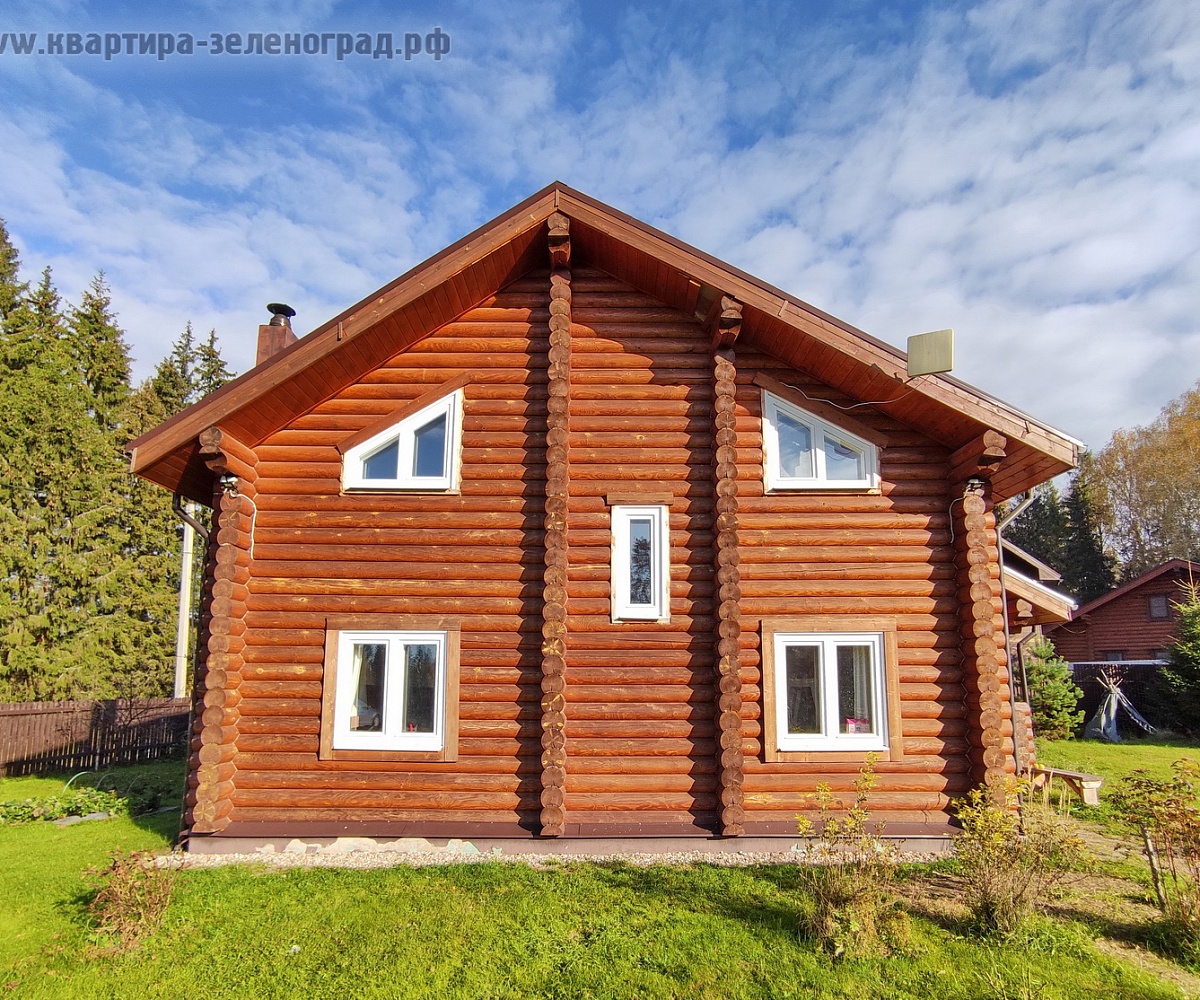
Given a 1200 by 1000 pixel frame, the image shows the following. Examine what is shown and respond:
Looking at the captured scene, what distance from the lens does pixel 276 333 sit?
10844 mm

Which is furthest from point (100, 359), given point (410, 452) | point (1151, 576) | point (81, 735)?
point (1151, 576)

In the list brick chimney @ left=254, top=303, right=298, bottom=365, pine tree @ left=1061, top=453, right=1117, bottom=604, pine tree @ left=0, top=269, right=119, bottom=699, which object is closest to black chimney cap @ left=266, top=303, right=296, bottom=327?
brick chimney @ left=254, top=303, right=298, bottom=365

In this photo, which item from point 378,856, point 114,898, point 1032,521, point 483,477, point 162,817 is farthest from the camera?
point 1032,521

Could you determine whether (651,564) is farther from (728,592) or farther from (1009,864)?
(1009,864)

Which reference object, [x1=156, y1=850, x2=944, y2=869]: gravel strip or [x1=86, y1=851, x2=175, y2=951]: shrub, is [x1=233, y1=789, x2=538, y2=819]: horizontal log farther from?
[x1=86, y1=851, x2=175, y2=951]: shrub

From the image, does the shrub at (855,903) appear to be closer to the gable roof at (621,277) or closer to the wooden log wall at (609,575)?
the wooden log wall at (609,575)

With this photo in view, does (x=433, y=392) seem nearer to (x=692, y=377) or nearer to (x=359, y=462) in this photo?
(x=359, y=462)

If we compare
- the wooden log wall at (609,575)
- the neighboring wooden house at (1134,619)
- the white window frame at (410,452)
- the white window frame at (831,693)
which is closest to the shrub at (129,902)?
the wooden log wall at (609,575)

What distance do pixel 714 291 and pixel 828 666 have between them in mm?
4789

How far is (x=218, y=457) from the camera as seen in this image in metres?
8.41

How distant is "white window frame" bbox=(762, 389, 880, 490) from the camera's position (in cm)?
922

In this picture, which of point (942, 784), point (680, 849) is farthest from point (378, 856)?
point (942, 784)

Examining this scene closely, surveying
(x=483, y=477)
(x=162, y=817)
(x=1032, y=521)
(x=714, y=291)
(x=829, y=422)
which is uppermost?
(x=1032, y=521)

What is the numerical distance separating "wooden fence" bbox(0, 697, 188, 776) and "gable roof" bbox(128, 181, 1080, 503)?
33.8 feet
